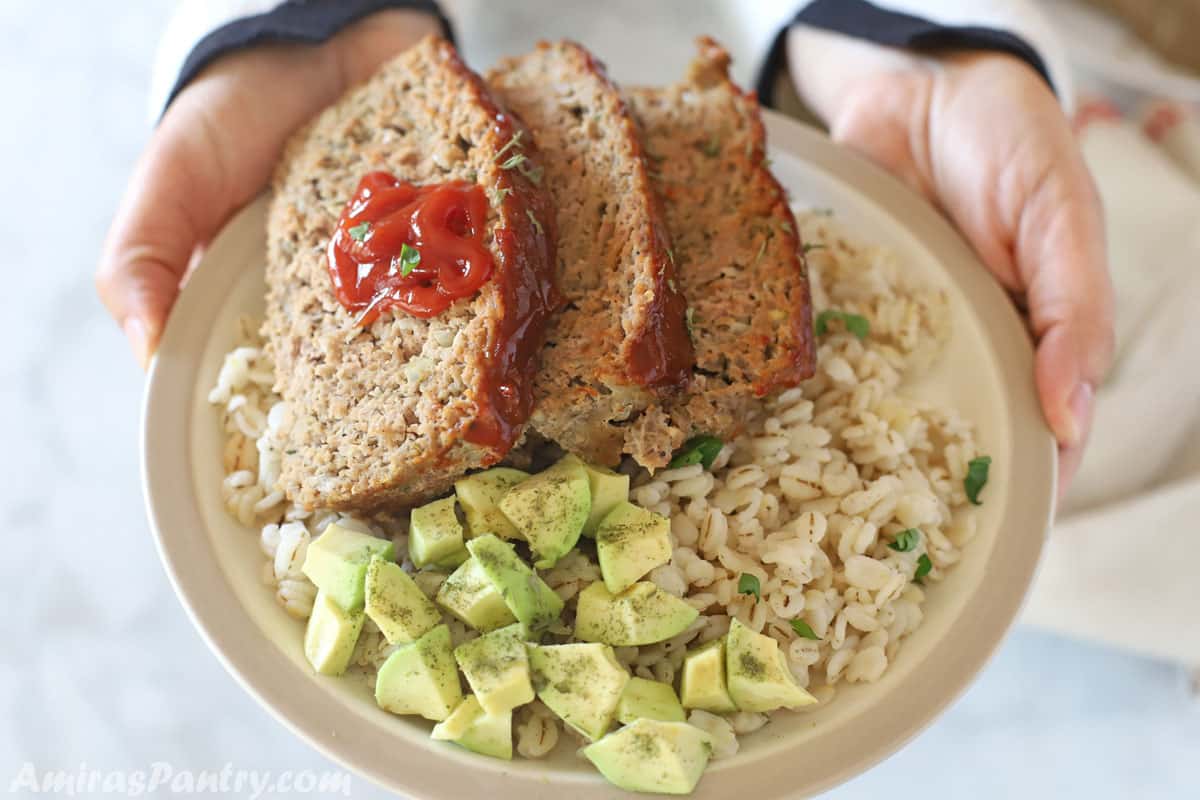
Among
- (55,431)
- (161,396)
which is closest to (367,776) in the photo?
(161,396)

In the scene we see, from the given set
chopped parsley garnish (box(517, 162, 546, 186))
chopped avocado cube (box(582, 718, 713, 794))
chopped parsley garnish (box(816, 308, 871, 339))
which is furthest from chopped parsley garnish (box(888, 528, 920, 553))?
chopped parsley garnish (box(517, 162, 546, 186))

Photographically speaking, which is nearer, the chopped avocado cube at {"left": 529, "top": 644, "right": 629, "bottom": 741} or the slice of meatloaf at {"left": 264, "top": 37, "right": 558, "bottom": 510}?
the chopped avocado cube at {"left": 529, "top": 644, "right": 629, "bottom": 741}

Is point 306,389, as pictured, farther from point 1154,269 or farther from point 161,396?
point 1154,269

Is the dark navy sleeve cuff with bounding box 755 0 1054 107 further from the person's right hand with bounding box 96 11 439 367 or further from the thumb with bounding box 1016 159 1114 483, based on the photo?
the person's right hand with bounding box 96 11 439 367

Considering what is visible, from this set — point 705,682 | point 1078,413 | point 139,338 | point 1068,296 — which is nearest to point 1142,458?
point 1068,296

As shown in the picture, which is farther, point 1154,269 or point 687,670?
point 1154,269

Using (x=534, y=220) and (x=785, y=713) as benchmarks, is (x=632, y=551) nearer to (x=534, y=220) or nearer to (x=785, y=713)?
(x=785, y=713)
